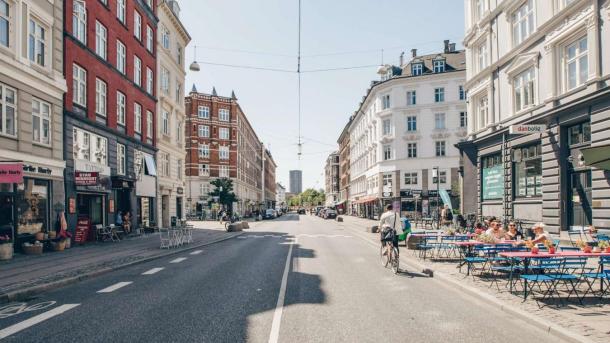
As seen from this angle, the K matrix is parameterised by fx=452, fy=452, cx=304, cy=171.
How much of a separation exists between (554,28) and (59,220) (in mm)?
22266

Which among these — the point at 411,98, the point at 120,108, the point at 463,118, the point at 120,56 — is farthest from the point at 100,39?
the point at 463,118

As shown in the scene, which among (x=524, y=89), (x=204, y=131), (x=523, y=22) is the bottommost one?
(x=524, y=89)

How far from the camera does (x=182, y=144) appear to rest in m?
40.8

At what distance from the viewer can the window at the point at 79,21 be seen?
21184 mm

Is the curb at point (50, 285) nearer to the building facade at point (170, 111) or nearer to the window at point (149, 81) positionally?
the window at point (149, 81)

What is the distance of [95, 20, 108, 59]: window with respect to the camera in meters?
23.7

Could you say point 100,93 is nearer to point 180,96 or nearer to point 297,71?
point 297,71

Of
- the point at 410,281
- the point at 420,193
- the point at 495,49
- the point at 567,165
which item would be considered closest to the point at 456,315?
the point at 410,281

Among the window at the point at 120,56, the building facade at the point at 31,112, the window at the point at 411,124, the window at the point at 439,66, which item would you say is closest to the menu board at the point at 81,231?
the building facade at the point at 31,112

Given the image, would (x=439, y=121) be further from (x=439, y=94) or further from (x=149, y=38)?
(x=149, y=38)

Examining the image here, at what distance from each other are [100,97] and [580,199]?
2330 cm

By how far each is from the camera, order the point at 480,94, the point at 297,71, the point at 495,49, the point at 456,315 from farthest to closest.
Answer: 1. the point at 480,94
2. the point at 495,49
3. the point at 297,71
4. the point at 456,315

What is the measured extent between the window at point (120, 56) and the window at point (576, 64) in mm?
23489

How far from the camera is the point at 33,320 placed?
7035mm
